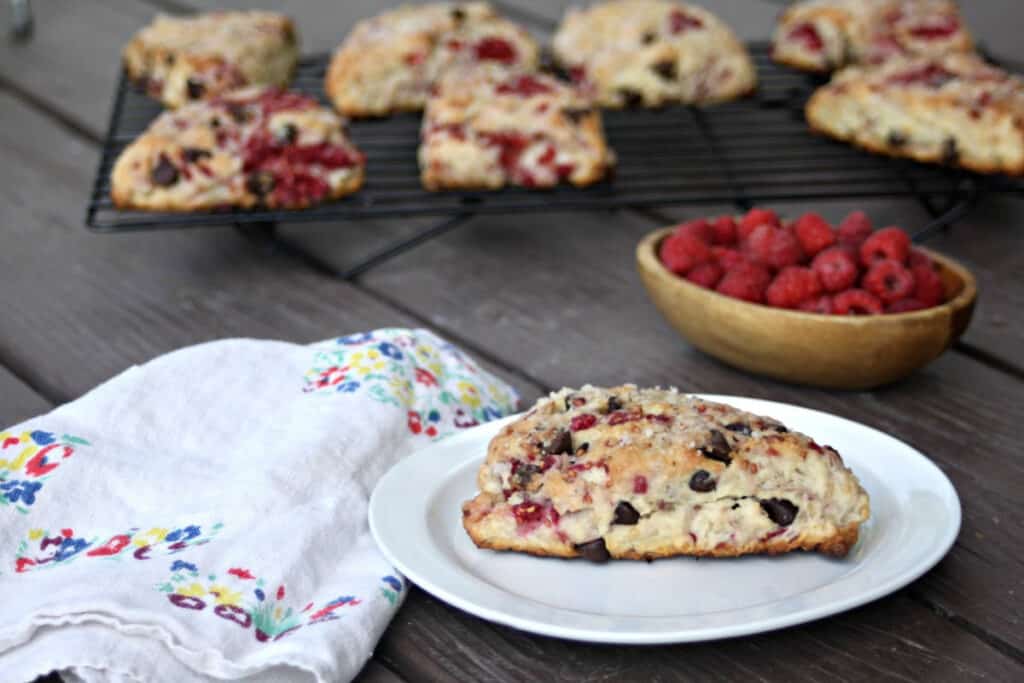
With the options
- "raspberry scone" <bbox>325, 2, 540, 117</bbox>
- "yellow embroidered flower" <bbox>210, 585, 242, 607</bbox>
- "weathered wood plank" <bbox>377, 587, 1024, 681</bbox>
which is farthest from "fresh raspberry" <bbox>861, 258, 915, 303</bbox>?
"raspberry scone" <bbox>325, 2, 540, 117</bbox>

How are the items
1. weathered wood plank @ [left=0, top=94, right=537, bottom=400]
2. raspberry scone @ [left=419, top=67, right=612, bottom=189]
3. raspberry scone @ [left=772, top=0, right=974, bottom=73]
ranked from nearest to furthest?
weathered wood plank @ [left=0, top=94, right=537, bottom=400], raspberry scone @ [left=419, top=67, right=612, bottom=189], raspberry scone @ [left=772, top=0, right=974, bottom=73]

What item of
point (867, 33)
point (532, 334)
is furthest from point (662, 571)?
point (867, 33)

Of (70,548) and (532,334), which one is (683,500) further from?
(532,334)

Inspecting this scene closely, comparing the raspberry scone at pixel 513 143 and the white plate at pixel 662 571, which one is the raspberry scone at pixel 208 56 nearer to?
the raspberry scone at pixel 513 143

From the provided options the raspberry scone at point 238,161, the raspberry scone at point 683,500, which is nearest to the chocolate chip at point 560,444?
the raspberry scone at point 683,500

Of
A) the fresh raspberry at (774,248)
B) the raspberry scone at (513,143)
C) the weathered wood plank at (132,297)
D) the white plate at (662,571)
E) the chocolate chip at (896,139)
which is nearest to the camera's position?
the white plate at (662,571)

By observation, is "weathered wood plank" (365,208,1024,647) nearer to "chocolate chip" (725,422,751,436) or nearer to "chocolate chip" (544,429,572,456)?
"chocolate chip" (725,422,751,436)

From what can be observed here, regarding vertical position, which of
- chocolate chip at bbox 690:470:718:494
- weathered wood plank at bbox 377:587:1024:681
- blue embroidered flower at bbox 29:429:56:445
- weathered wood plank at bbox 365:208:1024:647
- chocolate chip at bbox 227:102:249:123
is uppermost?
chocolate chip at bbox 690:470:718:494
